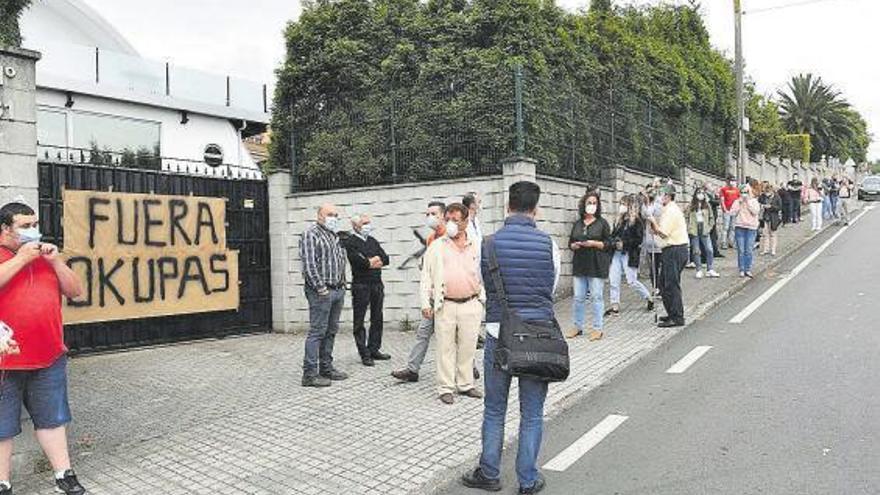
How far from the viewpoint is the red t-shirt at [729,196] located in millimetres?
15541

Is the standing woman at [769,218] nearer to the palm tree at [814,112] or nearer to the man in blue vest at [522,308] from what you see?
the man in blue vest at [522,308]

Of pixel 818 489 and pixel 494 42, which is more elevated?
pixel 494 42

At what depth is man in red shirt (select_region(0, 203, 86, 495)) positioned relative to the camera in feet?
13.8

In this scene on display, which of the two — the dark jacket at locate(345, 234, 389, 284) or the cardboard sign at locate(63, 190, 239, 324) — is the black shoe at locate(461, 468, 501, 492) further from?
the cardboard sign at locate(63, 190, 239, 324)

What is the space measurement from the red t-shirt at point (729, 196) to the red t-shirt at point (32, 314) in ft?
46.6

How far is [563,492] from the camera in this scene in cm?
438

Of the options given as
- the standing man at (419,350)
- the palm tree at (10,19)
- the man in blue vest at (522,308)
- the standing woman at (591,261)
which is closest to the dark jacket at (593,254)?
the standing woman at (591,261)

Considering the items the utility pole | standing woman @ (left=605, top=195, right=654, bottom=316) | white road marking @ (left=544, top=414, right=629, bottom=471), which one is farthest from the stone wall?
the utility pole

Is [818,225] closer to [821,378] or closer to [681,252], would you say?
[681,252]

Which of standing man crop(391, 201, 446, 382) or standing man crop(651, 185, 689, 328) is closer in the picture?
standing man crop(391, 201, 446, 382)

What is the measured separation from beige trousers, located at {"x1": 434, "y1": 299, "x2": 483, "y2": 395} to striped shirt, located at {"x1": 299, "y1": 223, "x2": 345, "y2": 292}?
134 cm

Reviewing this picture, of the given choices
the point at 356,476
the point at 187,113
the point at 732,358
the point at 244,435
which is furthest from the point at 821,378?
the point at 187,113

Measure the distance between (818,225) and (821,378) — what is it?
1682 centimetres

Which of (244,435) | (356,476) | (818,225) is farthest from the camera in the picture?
(818,225)
